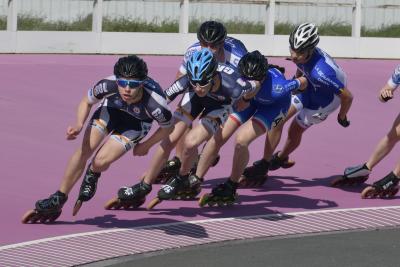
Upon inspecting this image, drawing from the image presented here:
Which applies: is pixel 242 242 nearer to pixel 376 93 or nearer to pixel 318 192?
pixel 318 192

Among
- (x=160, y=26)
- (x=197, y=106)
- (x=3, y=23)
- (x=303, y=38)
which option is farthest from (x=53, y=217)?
(x=160, y=26)

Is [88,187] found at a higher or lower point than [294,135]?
lower

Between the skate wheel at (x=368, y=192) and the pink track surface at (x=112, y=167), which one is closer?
the pink track surface at (x=112, y=167)

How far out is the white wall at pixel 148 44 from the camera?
19952mm

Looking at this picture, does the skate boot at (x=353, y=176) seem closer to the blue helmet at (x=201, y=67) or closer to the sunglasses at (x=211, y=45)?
the sunglasses at (x=211, y=45)

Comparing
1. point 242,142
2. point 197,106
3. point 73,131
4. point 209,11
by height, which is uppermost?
point 209,11

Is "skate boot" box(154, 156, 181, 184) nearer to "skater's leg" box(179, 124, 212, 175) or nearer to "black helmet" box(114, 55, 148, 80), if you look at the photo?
"skater's leg" box(179, 124, 212, 175)

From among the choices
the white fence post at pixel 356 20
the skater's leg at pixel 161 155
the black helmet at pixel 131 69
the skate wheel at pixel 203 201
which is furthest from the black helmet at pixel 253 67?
the white fence post at pixel 356 20

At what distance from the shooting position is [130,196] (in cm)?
1107

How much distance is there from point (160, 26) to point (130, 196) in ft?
35.1

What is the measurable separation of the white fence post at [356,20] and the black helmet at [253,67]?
458 inches

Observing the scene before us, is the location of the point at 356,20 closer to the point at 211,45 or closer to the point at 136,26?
the point at 136,26

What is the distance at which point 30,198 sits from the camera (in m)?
11.6

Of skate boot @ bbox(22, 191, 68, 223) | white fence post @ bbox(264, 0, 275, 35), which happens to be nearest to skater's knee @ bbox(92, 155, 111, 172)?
skate boot @ bbox(22, 191, 68, 223)
